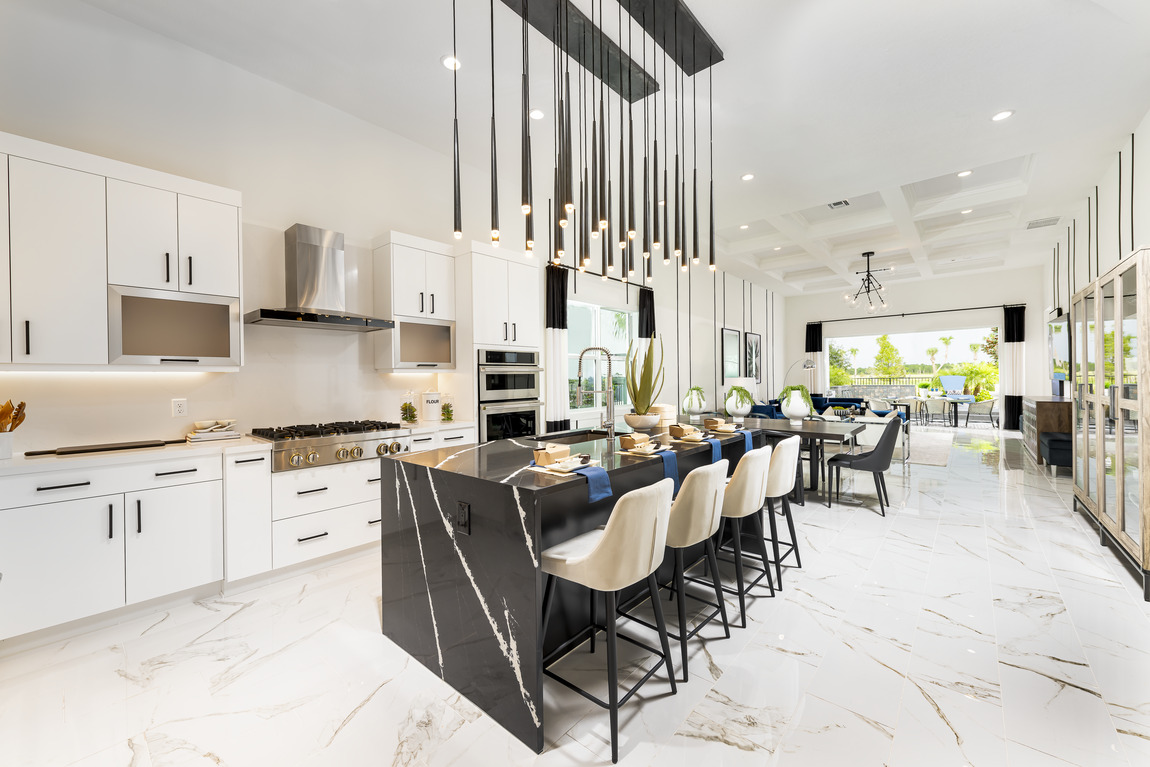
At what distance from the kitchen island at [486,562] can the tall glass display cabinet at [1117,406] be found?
2641mm

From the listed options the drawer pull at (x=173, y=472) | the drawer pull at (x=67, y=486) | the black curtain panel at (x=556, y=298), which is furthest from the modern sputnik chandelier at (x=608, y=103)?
the drawer pull at (x=67, y=486)

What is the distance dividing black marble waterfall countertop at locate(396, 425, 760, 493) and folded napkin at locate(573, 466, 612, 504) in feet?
0.10

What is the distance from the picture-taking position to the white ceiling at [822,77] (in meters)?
2.72

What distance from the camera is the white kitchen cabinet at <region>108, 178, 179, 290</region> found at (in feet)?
8.40

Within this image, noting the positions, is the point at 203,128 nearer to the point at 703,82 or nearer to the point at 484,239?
the point at 484,239

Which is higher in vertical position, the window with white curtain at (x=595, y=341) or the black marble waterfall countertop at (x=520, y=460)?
the window with white curtain at (x=595, y=341)

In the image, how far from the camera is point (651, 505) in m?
1.67

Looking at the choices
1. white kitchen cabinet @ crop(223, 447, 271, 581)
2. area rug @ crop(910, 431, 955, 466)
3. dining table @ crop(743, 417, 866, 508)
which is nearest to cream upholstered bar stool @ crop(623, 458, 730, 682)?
dining table @ crop(743, 417, 866, 508)

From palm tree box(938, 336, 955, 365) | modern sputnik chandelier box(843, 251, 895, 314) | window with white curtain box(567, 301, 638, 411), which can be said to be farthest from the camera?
palm tree box(938, 336, 955, 365)

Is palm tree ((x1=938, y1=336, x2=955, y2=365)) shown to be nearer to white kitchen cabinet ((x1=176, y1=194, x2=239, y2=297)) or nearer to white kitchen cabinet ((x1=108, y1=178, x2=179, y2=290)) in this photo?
white kitchen cabinet ((x1=176, y1=194, x2=239, y2=297))

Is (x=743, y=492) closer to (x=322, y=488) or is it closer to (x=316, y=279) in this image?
(x=322, y=488)

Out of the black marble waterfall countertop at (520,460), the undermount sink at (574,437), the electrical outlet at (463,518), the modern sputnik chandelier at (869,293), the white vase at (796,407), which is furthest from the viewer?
the modern sputnik chandelier at (869,293)

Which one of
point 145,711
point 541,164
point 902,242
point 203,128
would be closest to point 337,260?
point 203,128

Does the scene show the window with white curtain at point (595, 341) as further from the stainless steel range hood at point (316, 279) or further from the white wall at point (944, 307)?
the white wall at point (944, 307)
